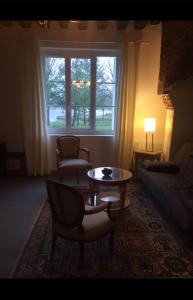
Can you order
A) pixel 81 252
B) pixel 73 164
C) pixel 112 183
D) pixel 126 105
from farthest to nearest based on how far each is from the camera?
pixel 126 105
pixel 73 164
pixel 112 183
pixel 81 252

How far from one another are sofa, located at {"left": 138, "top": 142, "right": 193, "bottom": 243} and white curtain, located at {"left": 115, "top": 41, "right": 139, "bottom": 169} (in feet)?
2.91

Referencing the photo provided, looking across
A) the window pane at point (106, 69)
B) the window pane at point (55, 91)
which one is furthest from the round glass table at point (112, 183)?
the window pane at point (106, 69)

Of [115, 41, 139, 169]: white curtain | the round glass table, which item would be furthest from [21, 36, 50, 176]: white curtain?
the round glass table

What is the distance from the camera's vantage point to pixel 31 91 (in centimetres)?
475

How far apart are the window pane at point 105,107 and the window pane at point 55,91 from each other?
0.67 meters

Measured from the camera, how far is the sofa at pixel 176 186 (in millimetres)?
2556

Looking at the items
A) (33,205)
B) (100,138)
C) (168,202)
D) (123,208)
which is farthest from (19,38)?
(168,202)

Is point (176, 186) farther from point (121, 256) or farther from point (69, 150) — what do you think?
point (69, 150)

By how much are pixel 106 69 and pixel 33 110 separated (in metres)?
1.60

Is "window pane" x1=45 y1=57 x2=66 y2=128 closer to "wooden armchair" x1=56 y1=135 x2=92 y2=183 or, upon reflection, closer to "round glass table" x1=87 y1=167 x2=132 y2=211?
"wooden armchair" x1=56 y1=135 x2=92 y2=183

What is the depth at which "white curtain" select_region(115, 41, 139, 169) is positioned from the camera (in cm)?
471

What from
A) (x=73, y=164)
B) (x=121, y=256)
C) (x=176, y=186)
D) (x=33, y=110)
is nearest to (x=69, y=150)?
(x=73, y=164)

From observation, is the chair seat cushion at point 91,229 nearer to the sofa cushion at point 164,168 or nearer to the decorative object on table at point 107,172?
the decorative object on table at point 107,172

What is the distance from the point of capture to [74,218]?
2102mm
